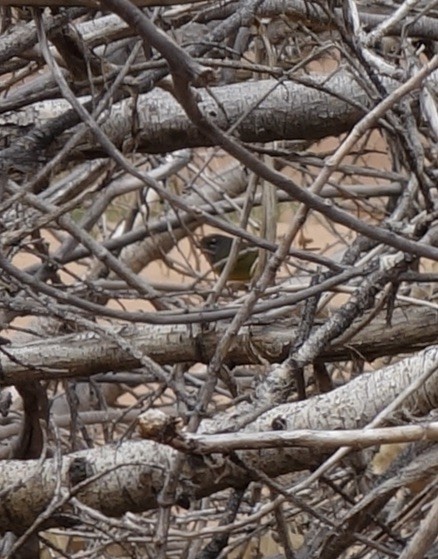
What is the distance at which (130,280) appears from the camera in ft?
4.83

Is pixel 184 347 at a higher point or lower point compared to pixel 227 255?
lower

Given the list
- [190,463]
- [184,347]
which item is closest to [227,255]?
[184,347]

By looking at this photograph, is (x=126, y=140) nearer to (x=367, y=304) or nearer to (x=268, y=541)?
(x=367, y=304)

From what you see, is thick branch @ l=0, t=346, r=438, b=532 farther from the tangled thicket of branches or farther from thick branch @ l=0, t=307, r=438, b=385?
thick branch @ l=0, t=307, r=438, b=385

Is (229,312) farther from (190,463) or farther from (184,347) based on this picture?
(190,463)

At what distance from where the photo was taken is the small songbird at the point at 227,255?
2.40m

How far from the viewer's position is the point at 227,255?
301 cm

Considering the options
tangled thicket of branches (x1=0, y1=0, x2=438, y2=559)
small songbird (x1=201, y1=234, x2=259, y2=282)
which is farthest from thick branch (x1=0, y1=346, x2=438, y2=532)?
small songbird (x1=201, y1=234, x2=259, y2=282)

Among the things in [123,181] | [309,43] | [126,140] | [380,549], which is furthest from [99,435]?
[380,549]

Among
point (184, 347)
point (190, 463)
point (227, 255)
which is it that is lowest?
point (190, 463)

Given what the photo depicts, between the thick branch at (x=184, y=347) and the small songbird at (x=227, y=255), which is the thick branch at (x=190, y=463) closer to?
the thick branch at (x=184, y=347)

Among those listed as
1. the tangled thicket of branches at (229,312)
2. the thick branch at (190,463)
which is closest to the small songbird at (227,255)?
the tangled thicket of branches at (229,312)

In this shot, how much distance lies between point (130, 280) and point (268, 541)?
32.0 inches

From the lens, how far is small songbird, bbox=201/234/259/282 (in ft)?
7.88
